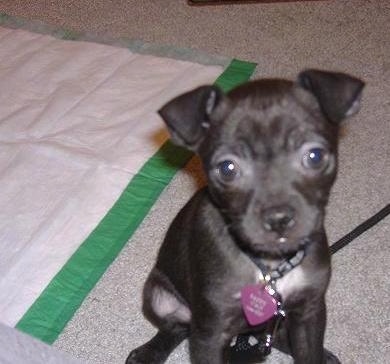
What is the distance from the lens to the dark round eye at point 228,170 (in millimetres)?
1542

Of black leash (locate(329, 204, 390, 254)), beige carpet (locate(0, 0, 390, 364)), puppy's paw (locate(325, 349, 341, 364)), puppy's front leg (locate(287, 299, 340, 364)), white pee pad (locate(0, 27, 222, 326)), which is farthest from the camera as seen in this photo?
white pee pad (locate(0, 27, 222, 326))

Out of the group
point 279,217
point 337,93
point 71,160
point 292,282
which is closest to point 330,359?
point 292,282

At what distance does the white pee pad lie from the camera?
258cm

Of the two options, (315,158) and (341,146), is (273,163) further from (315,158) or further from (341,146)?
(341,146)

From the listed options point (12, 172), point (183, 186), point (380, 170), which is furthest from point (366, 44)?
point (12, 172)

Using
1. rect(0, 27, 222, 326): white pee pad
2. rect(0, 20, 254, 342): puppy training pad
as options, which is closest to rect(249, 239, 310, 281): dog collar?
rect(0, 20, 254, 342): puppy training pad

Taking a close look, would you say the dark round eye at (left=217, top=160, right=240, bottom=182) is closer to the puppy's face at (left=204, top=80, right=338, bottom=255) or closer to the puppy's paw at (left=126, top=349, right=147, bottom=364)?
the puppy's face at (left=204, top=80, right=338, bottom=255)

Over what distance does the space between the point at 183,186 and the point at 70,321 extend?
0.73m

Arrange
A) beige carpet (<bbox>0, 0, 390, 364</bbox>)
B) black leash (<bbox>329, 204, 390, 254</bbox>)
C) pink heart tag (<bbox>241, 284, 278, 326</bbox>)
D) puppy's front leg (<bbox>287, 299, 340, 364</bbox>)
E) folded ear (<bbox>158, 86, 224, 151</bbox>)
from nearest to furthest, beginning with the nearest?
folded ear (<bbox>158, 86, 224, 151</bbox>) < pink heart tag (<bbox>241, 284, 278, 326</bbox>) < puppy's front leg (<bbox>287, 299, 340, 364</bbox>) < beige carpet (<bbox>0, 0, 390, 364</bbox>) < black leash (<bbox>329, 204, 390, 254</bbox>)

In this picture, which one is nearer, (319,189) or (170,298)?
(319,189)

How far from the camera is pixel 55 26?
380 cm

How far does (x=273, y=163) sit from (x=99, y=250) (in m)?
1.20

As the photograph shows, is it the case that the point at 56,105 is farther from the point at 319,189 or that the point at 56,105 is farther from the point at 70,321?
the point at 319,189

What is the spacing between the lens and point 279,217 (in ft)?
4.85
